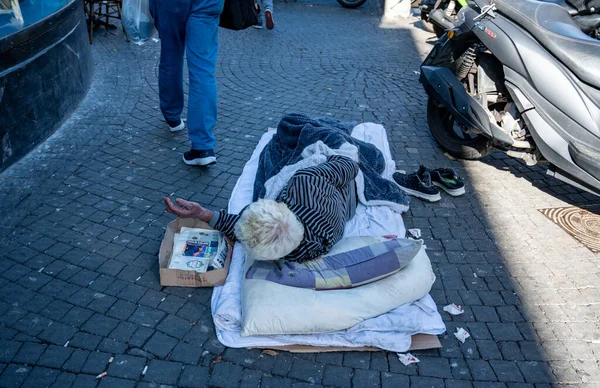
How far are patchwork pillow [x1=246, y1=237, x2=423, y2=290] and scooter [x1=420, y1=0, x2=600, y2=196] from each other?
1612 mm

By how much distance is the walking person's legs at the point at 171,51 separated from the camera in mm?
3977

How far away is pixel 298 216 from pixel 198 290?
0.77 metres

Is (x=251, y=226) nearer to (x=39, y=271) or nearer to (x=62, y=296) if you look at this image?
(x=62, y=296)

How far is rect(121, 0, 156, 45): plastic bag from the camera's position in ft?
14.0

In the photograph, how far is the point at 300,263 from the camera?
2887 mm

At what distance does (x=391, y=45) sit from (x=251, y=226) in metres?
6.46

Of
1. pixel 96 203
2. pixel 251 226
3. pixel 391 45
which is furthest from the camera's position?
pixel 391 45

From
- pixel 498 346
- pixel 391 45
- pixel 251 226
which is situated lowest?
pixel 391 45

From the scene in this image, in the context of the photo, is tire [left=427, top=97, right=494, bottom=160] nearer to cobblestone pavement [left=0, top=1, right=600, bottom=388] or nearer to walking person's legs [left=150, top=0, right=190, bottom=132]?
cobblestone pavement [left=0, top=1, right=600, bottom=388]

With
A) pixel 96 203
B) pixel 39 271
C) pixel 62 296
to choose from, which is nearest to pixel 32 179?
pixel 96 203

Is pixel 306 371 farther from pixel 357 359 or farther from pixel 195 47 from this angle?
pixel 195 47

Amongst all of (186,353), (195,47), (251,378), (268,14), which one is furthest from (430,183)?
(268,14)

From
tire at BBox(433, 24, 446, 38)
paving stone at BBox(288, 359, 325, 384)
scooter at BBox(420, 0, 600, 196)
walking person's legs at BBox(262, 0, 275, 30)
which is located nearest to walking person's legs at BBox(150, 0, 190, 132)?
scooter at BBox(420, 0, 600, 196)

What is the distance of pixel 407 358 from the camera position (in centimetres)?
268
